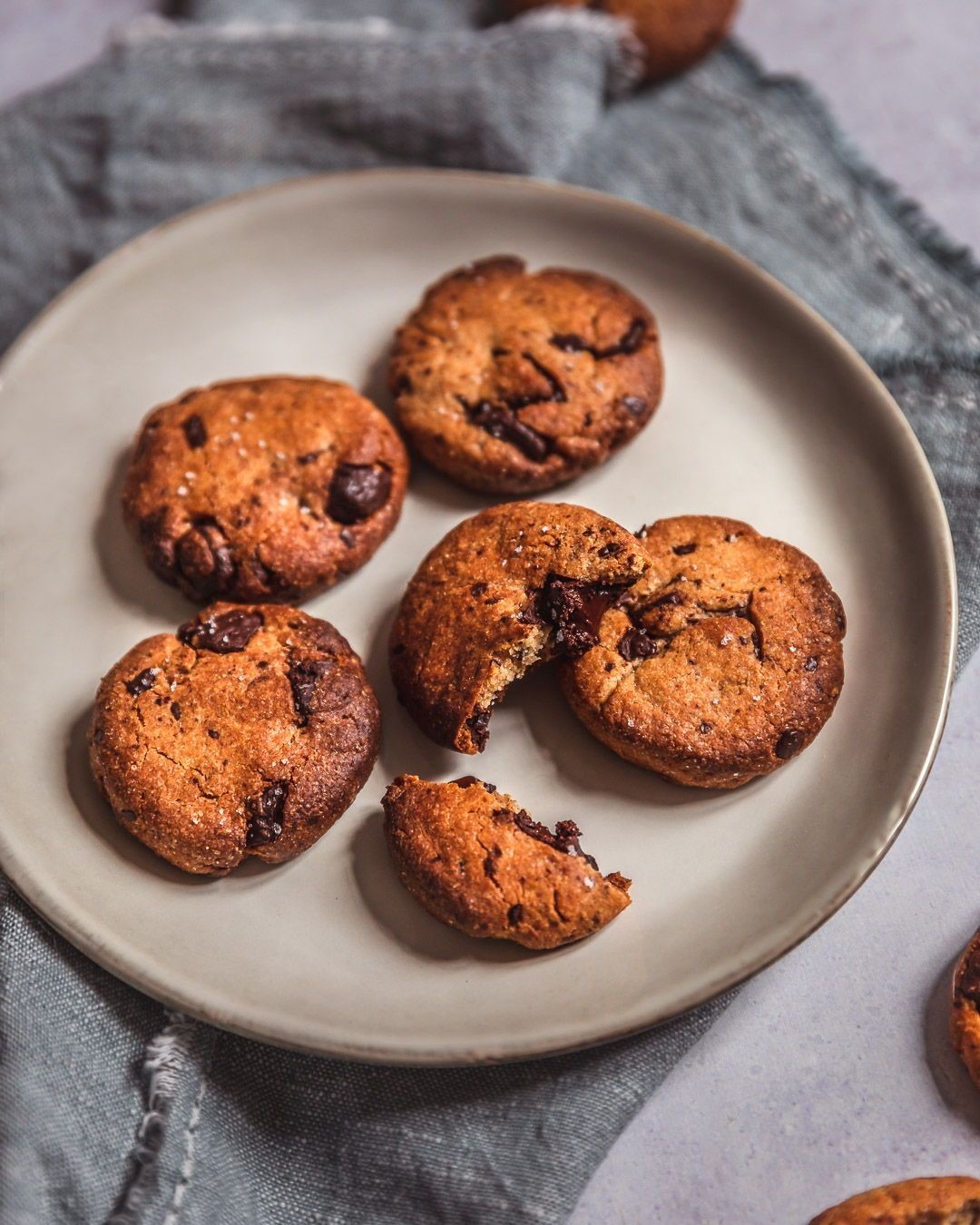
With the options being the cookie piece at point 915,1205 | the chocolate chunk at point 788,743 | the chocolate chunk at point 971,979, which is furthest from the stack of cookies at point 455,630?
the cookie piece at point 915,1205

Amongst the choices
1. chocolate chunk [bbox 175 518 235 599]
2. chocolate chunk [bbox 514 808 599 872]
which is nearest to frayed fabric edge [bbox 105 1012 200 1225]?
chocolate chunk [bbox 514 808 599 872]

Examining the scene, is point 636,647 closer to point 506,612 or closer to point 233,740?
point 506,612

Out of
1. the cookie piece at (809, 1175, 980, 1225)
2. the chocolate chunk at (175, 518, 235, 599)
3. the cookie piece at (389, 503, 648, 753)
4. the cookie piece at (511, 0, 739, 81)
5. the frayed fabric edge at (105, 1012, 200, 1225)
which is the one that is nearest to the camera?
the cookie piece at (809, 1175, 980, 1225)

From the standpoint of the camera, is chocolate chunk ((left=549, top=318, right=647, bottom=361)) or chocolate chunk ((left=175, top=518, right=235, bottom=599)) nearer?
chocolate chunk ((left=175, top=518, right=235, bottom=599))

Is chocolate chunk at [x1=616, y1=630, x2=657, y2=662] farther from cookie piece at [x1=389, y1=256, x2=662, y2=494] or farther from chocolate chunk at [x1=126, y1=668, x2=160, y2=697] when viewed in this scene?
chocolate chunk at [x1=126, y1=668, x2=160, y2=697]

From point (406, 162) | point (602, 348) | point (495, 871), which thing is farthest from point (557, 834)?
point (406, 162)

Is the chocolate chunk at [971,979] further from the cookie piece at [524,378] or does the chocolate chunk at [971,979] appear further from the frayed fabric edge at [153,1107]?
the frayed fabric edge at [153,1107]

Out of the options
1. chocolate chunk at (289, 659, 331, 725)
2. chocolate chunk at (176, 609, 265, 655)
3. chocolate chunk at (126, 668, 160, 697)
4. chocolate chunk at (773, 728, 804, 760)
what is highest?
chocolate chunk at (773, 728, 804, 760)

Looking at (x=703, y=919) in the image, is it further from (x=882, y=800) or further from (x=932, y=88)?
(x=932, y=88)
